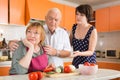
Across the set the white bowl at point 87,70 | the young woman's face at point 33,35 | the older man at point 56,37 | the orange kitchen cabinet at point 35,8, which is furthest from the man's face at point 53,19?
the orange kitchen cabinet at point 35,8

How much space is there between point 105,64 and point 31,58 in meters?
3.22

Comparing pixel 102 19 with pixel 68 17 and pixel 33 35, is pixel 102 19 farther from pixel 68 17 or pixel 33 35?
pixel 33 35

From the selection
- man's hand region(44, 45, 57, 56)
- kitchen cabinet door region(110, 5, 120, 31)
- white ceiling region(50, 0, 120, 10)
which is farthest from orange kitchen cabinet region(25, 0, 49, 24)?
man's hand region(44, 45, 57, 56)

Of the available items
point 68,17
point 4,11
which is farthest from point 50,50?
point 68,17

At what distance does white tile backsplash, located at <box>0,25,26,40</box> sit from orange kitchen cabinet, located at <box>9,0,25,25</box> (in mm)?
288

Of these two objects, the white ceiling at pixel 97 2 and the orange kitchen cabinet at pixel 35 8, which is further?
the white ceiling at pixel 97 2

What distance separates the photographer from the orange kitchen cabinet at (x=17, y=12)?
3.65 m

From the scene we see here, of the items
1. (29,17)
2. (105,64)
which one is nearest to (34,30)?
(29,17)

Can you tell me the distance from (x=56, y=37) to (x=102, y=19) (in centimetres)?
317

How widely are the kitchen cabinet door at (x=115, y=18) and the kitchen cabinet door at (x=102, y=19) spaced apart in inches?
4.8

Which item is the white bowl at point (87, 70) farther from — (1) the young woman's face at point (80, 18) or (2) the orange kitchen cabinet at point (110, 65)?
(2) the orange kitchen cabinet at point (110, 65)

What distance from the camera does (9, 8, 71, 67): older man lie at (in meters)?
1.92

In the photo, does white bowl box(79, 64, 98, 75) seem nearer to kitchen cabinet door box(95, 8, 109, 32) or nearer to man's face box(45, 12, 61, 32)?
man's face box(45, 12, 61, 32)

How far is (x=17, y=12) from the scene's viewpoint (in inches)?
147
